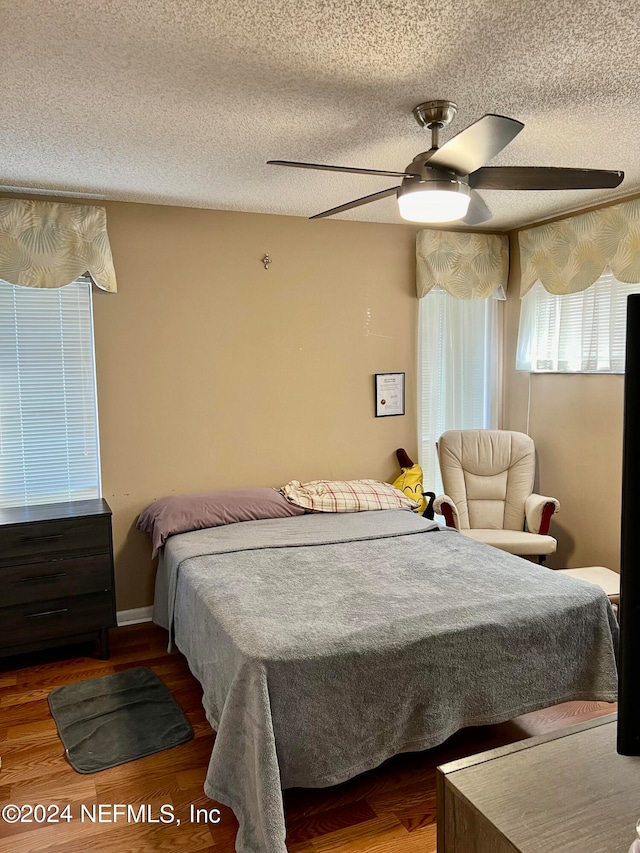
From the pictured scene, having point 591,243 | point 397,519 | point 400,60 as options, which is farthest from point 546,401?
point 400,60

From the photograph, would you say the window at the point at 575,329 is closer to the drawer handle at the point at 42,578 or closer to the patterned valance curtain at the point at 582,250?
the patterned valance curtain at the point at 582,250

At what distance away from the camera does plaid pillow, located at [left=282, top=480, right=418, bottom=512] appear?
394 centimetres

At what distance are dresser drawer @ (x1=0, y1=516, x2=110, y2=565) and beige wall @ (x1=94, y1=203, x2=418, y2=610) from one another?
18.8 inches

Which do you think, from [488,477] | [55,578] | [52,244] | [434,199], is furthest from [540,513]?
[52,244]

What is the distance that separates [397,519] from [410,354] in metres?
1.37

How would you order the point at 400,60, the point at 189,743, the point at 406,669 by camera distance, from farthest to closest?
the point at 189,743 → the point at 406,669 → the point at 400,60

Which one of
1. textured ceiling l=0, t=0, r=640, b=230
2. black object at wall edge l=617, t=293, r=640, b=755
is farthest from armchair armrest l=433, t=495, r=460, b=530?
black object at wall edge l=617, t=293, r=640, b=755

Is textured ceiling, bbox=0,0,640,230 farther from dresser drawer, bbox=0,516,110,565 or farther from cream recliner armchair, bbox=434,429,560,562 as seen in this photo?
cream recliner armchair, bbox=434,429,560,562

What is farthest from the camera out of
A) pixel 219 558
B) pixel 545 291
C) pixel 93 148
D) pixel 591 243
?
pixel 545 291

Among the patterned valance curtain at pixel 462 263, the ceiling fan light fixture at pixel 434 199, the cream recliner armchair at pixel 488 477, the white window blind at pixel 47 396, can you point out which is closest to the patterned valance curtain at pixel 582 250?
the patterned valance curtain at pixel 462 263

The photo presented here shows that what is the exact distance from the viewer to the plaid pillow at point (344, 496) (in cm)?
394

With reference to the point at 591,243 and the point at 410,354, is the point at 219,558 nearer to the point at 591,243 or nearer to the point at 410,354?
the point at 410,354

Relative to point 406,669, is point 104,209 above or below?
above

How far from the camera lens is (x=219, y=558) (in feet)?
10.1
